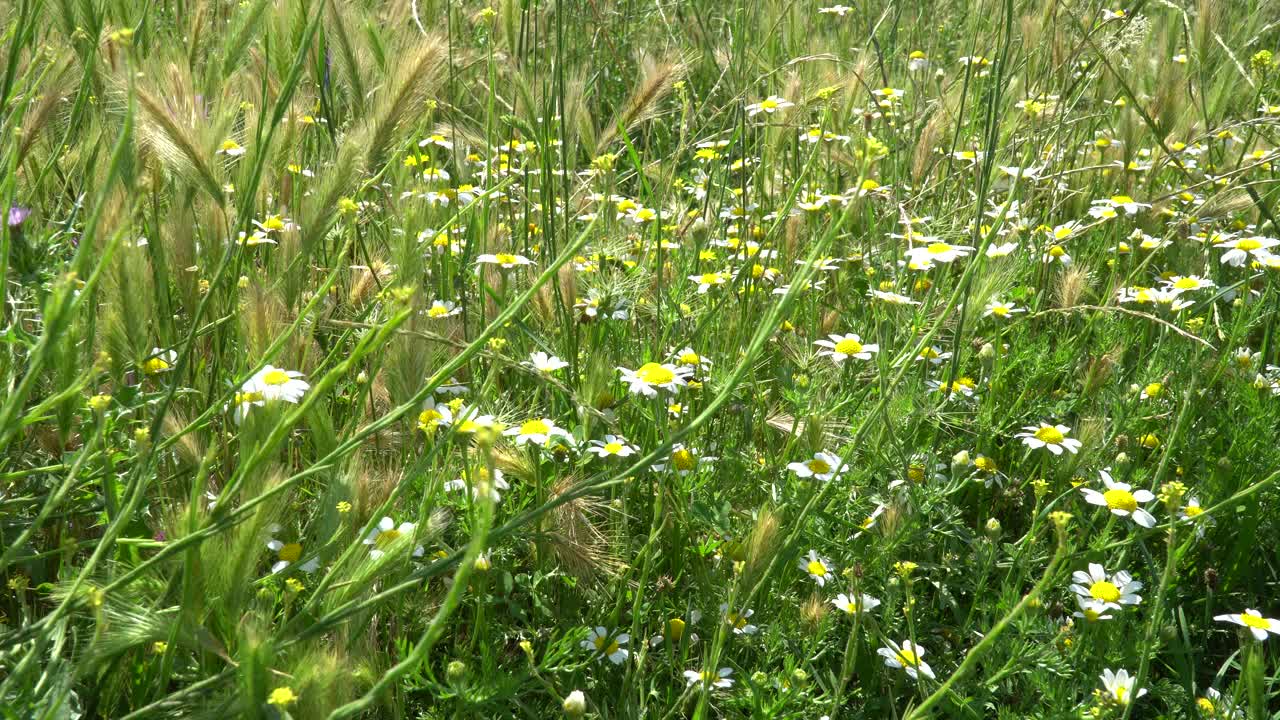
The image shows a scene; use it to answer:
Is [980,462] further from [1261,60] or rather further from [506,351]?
[1261,60]

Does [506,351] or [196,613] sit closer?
[196,613]

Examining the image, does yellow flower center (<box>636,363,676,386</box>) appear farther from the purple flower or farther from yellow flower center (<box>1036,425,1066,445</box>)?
the purple flower

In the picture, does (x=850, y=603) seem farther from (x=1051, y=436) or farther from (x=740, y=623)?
(x=1051, y=436)

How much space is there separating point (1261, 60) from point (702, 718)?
1.85 meters

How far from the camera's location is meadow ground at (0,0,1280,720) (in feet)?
2.89

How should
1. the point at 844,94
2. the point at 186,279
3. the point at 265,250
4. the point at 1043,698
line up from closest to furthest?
the point at 186,279, the point at 1043,698, the point at 265,250, the point at 844,94

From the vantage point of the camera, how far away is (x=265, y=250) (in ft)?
5.77

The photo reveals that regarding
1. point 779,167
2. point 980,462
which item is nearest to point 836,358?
point 980,462

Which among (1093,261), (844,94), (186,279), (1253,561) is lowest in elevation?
(1253,561)

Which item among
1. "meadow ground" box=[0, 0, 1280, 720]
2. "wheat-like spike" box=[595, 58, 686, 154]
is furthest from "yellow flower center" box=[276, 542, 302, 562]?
"wheat-like spike" box=[595, 58, 686, 154]

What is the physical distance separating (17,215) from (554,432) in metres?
0.59

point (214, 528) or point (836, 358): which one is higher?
point (214, 528)

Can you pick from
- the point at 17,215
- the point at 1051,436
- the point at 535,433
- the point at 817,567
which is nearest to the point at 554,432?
the point at 535,433

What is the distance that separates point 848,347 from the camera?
4.98 ft
